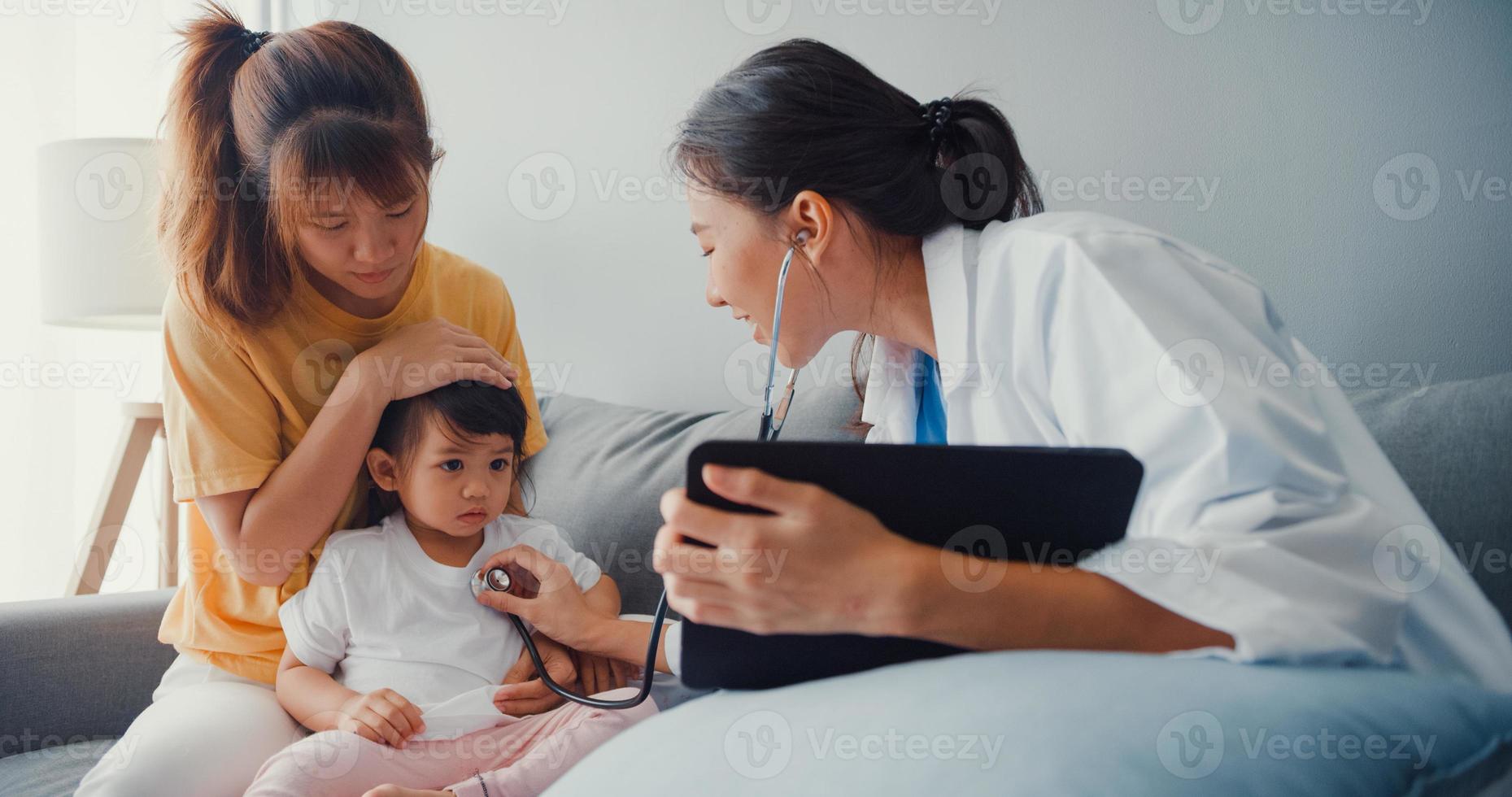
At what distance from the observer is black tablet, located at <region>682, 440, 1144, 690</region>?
2.27ft

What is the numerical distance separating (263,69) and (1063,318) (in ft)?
3.56

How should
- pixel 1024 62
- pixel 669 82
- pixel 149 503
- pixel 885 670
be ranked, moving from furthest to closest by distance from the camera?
pixel 149 503, pixel 669 82, pixel 1024 62, pixel 885 670

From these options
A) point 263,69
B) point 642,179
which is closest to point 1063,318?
point 263,69

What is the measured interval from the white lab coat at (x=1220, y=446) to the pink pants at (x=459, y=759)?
1.96 feet

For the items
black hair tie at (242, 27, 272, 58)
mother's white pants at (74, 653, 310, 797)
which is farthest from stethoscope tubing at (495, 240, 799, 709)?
black hair tie at (242, 27, 272, 58)

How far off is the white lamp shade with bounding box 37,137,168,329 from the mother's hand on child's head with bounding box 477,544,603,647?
1.15m

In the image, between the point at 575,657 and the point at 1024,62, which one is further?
the point at 1024,62

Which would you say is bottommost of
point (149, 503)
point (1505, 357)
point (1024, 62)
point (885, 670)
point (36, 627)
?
point (149, 503)

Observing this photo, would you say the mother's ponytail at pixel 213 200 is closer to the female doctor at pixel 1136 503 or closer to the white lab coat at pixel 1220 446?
the female doctor at pixel 1136 503

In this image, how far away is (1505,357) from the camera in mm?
1274

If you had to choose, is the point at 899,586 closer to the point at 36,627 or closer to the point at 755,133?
the point at 755,133

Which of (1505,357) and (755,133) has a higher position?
(755,133)

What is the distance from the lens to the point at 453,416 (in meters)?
1.31

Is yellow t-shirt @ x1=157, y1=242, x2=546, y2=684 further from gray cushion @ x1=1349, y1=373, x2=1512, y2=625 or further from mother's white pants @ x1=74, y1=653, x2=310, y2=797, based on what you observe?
gray cushion @ x1=1349, y1=373, x2=1512, y2=625
